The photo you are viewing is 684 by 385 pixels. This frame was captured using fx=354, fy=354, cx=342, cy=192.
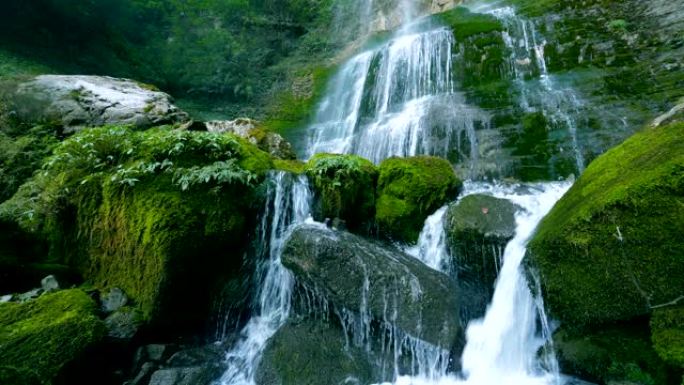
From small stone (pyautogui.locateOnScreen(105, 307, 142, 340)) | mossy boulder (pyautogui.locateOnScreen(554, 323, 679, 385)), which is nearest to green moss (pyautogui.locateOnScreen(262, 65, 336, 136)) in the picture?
small stone (pyautogui.locateOnScreen(105, 307, 142, 340))

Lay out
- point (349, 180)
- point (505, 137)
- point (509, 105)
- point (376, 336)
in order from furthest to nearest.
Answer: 1. point (509, 105)
2. point (505, 137)
3. point (349, 180)
4. point (376, 336)

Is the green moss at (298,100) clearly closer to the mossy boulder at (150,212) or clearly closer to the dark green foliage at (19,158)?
the dark green foliage at (19,158)

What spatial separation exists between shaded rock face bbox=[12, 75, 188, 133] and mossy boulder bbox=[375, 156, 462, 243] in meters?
4.97

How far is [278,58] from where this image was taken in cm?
1734

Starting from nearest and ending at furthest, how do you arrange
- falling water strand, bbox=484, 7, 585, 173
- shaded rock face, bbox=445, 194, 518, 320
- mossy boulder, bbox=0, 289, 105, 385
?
mossy boulder, bbox=0, 289, 105, 385 < shaded rock face, bbox=445, 194, 518, 320 < falling water strand, bbox=484, 7, 585, 173

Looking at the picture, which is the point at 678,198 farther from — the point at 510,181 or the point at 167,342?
the point at 167,342

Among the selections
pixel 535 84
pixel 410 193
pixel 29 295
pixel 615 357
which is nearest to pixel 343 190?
pixel 410 193

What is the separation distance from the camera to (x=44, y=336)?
350 cm

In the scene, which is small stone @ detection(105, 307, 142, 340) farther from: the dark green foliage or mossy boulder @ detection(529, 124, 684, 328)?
mossy boulder @ detection(529, 124, 684, 328)

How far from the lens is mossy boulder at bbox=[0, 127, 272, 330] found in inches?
179

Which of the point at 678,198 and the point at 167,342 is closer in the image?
the point at 678,198

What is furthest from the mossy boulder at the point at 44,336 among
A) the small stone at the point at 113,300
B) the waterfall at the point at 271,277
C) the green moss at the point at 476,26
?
the green moss at the point at 476,26

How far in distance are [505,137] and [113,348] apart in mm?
8081

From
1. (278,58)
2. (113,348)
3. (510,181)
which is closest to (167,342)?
(113,348)
